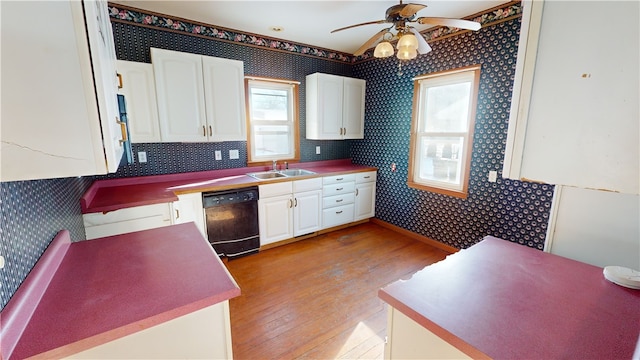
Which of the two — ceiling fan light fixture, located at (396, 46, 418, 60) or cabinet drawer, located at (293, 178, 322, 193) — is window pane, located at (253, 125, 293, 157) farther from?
ceiling fan light fixture, located at (396, 46, 418, 60)

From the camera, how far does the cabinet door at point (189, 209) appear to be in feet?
8.20

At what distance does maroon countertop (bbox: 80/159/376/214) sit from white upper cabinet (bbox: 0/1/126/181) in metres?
1.60

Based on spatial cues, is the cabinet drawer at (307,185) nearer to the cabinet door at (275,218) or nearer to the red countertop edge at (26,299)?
the cabinet door at (275,218)

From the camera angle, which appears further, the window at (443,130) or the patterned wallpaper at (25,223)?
the window at (443,130)

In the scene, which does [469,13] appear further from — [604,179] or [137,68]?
[137,68]

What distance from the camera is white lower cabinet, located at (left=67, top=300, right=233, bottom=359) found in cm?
84

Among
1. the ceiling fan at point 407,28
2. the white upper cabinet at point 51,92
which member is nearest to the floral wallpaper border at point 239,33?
the ceiling fan at point 407,28

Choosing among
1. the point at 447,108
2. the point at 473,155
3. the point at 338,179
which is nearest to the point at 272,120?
the point at 338,179

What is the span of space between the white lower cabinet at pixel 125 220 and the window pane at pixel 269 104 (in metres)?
1.64

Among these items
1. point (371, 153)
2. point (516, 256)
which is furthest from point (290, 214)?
point (516, 256)

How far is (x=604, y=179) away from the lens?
0.51 m

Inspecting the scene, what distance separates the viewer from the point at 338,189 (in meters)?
3.64

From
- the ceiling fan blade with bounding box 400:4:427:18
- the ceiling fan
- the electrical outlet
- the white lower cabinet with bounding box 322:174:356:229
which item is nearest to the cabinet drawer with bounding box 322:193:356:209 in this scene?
the white lower cabinet with bounding box 322:174:356:229

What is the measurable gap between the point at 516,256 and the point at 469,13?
2423 mm
